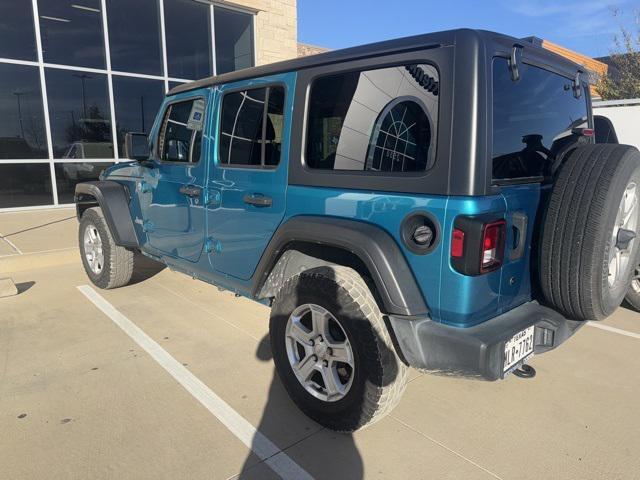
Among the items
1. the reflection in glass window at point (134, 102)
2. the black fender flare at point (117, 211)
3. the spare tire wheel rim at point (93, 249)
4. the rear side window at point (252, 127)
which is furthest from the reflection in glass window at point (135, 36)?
the rear side window at point (252, 127)

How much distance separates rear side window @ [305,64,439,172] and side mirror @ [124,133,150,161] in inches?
78.7

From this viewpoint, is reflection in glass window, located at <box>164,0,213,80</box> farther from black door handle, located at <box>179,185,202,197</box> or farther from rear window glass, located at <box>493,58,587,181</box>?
rear window glass, located at <box>493,58,587,181</box>

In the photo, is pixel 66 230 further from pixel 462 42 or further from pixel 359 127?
pixel 462 42

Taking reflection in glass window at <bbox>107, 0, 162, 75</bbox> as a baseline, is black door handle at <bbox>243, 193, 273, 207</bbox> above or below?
below

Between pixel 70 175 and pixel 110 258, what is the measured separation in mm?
6689

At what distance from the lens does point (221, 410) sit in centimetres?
276

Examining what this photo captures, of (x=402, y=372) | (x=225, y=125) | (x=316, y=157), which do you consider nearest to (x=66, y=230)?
(x=225, y=125)

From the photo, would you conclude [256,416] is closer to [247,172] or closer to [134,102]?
[247,172]

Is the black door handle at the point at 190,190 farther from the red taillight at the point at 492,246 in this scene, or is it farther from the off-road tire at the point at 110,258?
the red taillight at the point at 492,246

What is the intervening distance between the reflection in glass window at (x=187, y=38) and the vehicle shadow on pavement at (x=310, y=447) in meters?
10.6

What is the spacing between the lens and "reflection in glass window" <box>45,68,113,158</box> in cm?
1000

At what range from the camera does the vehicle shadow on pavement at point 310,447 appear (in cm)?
225

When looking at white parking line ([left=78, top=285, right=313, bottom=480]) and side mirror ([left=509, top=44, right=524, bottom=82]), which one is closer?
side mirror ([left=509, top=44, right=524, bottom=82])

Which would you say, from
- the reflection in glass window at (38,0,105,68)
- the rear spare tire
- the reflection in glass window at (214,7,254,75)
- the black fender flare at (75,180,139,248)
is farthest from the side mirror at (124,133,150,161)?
the reflection in glass window at (214,7,254,75)
